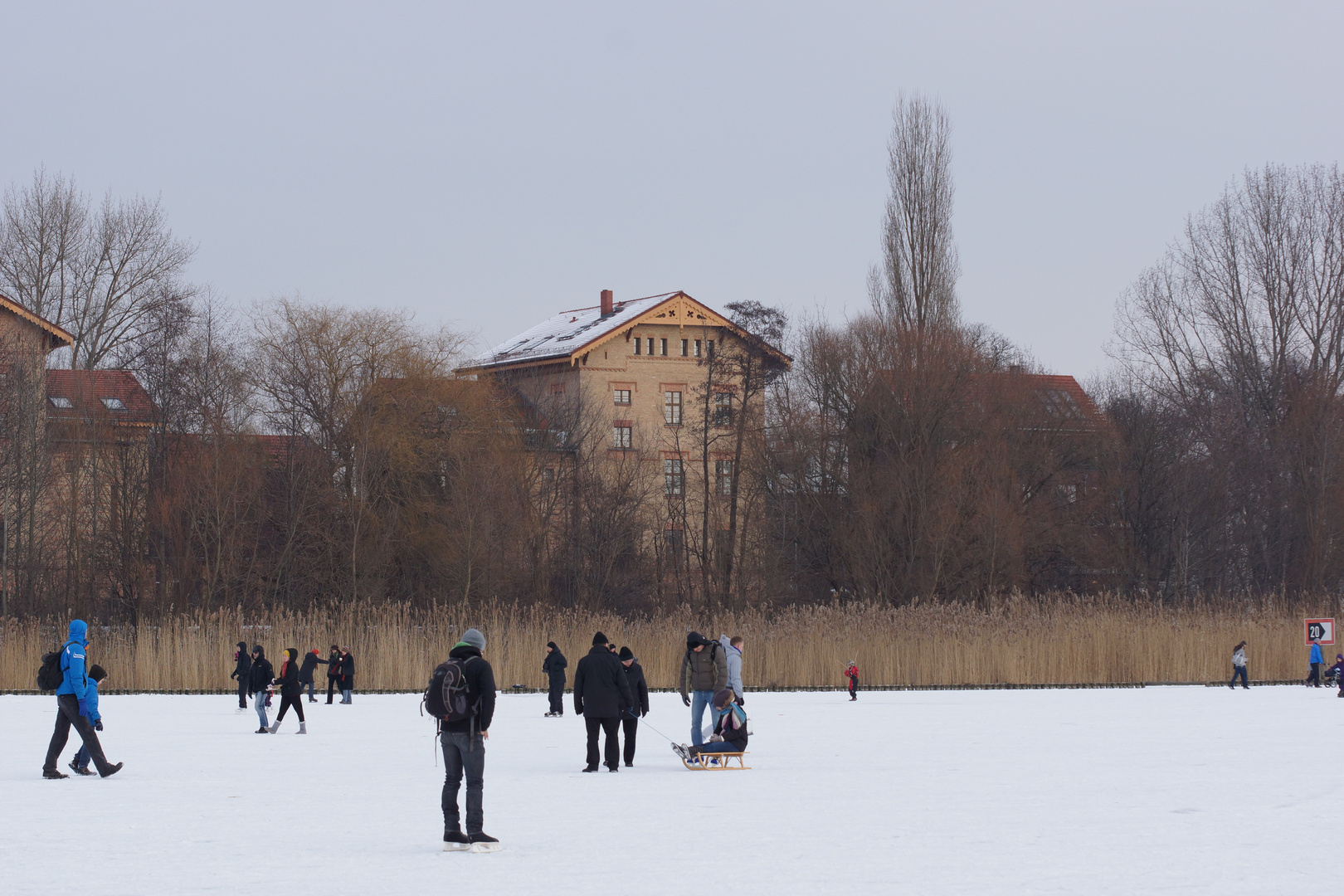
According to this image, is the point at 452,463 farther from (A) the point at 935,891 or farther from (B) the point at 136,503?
(A) the point at 935,891

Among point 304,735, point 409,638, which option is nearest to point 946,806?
point 304,735

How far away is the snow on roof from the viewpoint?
6444 centimetres

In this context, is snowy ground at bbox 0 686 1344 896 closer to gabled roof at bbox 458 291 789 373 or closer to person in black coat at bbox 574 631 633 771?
person in black coat at bbox 574 631 633 771

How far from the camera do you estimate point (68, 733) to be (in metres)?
13.8

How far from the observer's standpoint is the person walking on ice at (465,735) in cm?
959

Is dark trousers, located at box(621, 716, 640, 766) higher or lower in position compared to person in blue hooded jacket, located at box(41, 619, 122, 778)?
lower

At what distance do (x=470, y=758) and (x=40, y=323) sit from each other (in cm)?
4431

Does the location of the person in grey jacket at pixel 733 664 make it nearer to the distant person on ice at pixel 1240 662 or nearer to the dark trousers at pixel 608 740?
the dark trousers at pixel 608 740

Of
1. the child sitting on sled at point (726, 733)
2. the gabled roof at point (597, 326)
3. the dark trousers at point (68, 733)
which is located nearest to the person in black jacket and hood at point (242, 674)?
the dark trousers at point (68, 733)

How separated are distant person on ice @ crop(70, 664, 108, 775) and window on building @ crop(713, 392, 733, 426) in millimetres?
41279

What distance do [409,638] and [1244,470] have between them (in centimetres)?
3712

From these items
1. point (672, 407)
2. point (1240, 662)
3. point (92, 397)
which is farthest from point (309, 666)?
point (672, 407)

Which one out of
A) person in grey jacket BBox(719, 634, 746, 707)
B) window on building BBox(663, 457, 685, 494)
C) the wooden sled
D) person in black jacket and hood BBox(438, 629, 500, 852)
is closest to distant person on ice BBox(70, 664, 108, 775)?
person in black jacket and hood BBox(438, 629, 500, 852)

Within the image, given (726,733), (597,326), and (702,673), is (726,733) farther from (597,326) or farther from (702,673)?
(597,326)
